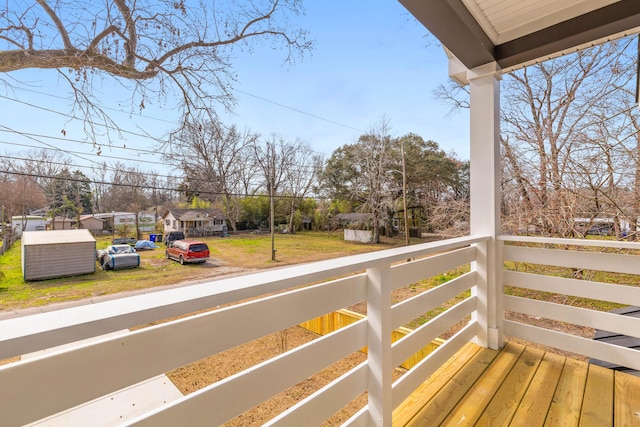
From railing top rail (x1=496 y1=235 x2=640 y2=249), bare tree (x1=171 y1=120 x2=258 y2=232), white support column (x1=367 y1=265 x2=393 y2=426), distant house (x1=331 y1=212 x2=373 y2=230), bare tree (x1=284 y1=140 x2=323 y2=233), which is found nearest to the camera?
white support column (x1=367 y1=265 x2=393 y2=426)

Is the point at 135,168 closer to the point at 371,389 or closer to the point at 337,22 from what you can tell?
the point at 371,389

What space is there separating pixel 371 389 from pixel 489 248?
4.16 feet

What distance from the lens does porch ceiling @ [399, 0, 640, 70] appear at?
A: 1478 mm

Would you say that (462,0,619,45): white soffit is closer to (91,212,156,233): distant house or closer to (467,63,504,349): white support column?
(467,63,504,349): white support column

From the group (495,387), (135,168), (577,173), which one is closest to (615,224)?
(577,173)

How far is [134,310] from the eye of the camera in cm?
53

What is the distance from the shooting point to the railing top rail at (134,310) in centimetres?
44

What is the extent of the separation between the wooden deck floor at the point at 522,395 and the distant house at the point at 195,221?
1.64 m

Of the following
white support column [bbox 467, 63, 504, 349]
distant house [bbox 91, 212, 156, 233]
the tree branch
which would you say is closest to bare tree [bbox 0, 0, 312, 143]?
the tree branch

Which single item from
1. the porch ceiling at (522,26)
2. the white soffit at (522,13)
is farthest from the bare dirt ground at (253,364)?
the white soffit at (522,13)

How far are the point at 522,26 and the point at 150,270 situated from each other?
257 cm

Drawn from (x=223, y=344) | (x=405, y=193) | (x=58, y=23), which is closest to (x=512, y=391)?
(x=223, y=344)

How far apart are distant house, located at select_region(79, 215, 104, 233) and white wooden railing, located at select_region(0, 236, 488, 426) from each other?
121 cm

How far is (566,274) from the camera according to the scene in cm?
416
